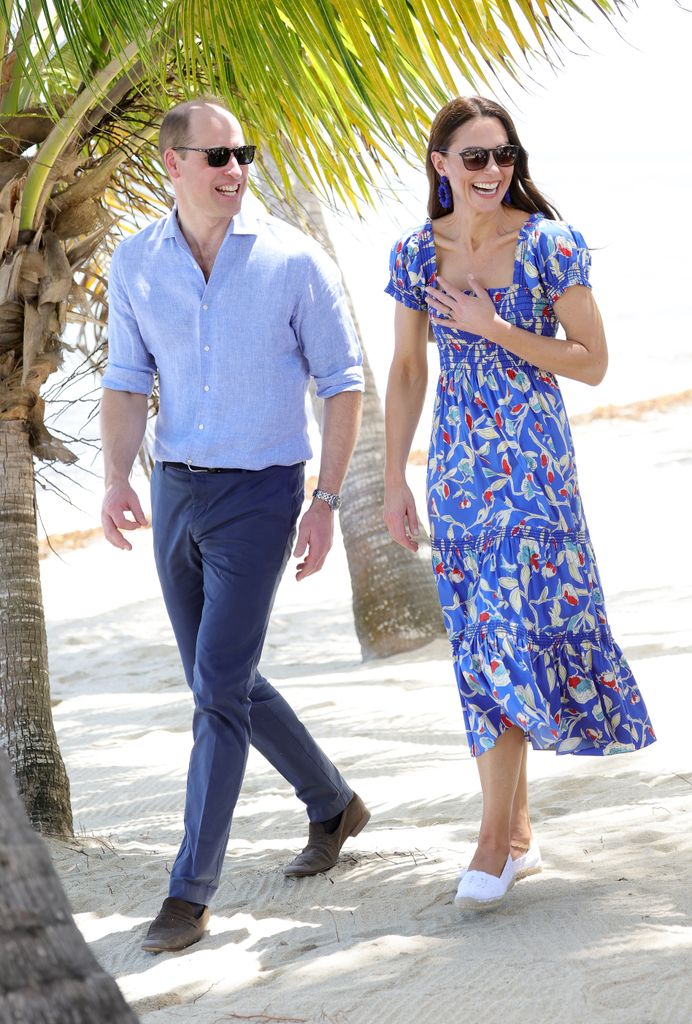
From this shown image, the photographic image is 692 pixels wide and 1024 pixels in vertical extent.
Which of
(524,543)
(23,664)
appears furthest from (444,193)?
(23,664)

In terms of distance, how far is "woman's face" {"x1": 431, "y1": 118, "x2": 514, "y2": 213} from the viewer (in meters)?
3.08

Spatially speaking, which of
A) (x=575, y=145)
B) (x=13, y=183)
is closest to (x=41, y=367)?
(x=13, y=183)

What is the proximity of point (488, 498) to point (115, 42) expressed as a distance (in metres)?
1.88

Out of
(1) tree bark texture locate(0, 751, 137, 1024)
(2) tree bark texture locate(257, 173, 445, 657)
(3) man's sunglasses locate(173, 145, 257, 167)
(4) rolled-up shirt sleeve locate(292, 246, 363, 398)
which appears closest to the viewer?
(1) tree bark texture locate(0, 751, 137, 1024)

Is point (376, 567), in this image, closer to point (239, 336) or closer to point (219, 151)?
point (239, 336)

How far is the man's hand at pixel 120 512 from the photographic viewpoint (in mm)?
3273

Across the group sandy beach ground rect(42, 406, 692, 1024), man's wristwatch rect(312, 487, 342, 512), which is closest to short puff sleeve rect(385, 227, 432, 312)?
man's wristwatch rect(312, 487, 342, 512)

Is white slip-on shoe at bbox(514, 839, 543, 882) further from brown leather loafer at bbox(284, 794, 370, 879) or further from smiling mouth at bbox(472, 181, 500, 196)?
smiling mouth at bbox(472, 181, 500, 196)

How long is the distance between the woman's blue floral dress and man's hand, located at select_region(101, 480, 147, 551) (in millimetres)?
792

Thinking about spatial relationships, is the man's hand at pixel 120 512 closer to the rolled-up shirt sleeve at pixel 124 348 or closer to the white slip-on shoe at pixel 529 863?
the rolled-up shirt sleeve at pixel 124 348

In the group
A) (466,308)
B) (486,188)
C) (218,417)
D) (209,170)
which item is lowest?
(218,417)

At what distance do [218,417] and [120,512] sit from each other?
0.37m

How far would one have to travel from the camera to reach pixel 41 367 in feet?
13.7

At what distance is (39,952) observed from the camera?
1194 mm
